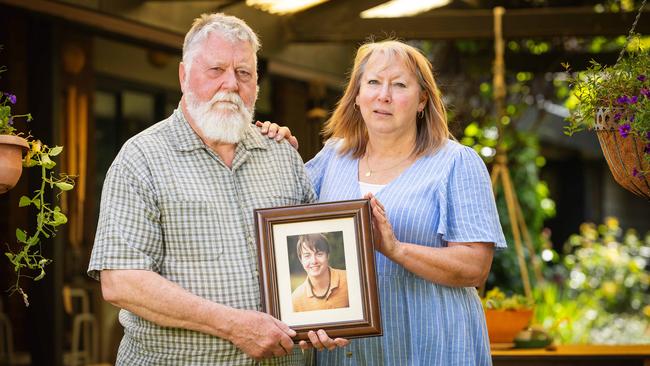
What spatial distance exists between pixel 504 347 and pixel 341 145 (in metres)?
1.82

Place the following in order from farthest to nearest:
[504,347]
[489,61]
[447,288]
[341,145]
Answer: [489,61]
[504,347]
[341,145]
[447,288]

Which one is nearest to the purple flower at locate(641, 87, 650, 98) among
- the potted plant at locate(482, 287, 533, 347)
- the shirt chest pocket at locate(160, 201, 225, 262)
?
the shirt chest pocket at locate(160, 201, 225, 262)

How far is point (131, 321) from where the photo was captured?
113 inches

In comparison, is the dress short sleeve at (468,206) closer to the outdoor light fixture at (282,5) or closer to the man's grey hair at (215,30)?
the man's grey hair at (215,30)

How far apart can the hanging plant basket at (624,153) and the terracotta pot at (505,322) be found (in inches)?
76.5

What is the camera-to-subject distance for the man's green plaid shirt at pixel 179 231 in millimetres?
2736

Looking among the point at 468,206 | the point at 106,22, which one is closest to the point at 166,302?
the point at 468,206

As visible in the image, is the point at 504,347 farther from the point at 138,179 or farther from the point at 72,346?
the point at 72,346

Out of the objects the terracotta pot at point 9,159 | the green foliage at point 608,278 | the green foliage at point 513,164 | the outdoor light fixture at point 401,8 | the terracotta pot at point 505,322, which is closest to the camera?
the terracotta pot at point 9,159

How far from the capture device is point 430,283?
3041 millimetres

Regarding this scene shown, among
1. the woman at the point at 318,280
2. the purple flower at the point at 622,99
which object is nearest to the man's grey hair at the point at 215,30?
the woman at the point at 318,280

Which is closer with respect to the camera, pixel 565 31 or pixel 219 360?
pixel 219 360

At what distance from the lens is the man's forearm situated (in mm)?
2668

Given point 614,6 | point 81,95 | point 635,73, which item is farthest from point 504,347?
point 81,95
